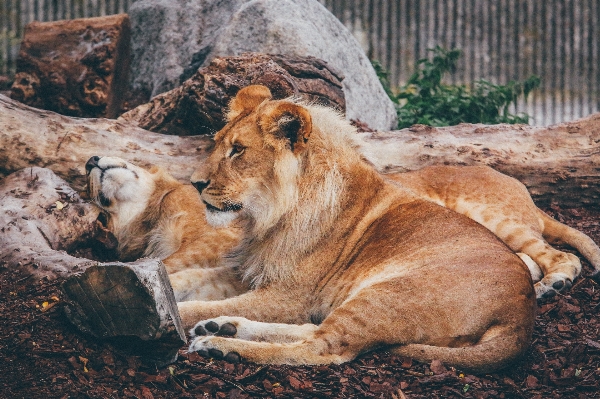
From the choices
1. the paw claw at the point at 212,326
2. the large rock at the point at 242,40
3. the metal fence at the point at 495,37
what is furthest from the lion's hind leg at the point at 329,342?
the metal fence at the point at 495,37

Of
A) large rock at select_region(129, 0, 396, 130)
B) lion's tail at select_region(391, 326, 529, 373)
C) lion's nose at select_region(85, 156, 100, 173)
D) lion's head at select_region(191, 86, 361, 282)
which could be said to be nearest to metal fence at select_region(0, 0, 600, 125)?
large rock at select_region(129, 0, 396, 130)

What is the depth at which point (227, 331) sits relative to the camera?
4.84 m

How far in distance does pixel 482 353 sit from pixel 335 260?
1309 millimetres

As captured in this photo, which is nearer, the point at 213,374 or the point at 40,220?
the point at 213,374

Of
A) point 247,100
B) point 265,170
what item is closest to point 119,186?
point 247,100

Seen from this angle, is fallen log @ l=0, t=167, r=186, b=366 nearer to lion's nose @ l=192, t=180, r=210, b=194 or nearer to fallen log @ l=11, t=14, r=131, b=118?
lion's nose @ l=192, t=180, r=210, b=194

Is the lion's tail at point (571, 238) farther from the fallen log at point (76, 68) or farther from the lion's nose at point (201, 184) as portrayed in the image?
the fallen log at point (76, 68)

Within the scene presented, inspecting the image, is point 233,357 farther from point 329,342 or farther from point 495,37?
point 495,37

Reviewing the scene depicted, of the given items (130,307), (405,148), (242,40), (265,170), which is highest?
(242,40)

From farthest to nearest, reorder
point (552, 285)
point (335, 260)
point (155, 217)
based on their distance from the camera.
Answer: point (155, 217)
point (552, 285)
point (335, 260)

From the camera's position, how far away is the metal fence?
14562 millimetres

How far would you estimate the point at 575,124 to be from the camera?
785 centimetres

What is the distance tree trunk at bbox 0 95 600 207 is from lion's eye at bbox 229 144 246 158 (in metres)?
2.01

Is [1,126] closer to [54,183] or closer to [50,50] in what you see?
[54,183]
